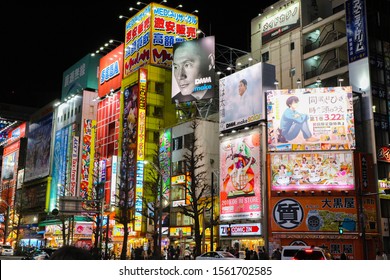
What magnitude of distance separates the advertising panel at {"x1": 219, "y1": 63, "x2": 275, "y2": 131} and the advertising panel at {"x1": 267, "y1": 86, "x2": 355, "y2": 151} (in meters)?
1.27

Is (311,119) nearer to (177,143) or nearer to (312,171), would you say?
(312,171)

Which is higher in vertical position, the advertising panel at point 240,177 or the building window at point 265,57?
the building window at point 265,57

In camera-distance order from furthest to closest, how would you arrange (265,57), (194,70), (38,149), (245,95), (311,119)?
(38,149) → (265,57) → (194,70) → (245,95) → (311,119)

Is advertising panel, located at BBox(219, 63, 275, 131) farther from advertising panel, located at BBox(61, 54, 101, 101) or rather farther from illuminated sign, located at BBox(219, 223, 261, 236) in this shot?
advertising panel, located at BBox(61, 54, 101, 101)

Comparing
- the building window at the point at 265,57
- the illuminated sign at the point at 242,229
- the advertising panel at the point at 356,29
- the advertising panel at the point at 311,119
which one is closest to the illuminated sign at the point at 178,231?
the illuminated sign at the point at 242,229

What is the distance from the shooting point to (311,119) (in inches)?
1544

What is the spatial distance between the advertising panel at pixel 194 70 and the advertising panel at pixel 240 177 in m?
7.59

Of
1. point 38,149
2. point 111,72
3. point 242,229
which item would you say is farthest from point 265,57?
point 38,149

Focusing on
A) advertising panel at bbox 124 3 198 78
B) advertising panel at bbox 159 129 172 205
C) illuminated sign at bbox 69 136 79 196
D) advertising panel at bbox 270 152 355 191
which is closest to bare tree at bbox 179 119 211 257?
advertising panel at bbox 159 129 172 205

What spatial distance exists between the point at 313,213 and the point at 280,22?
23.5 metres

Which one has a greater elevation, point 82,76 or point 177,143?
point 82,76

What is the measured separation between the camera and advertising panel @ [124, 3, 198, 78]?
58.7 metres

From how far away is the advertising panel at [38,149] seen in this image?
271 ft

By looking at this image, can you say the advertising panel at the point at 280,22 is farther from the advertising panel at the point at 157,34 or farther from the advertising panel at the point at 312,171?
the advertising panel at the point at 312,171
